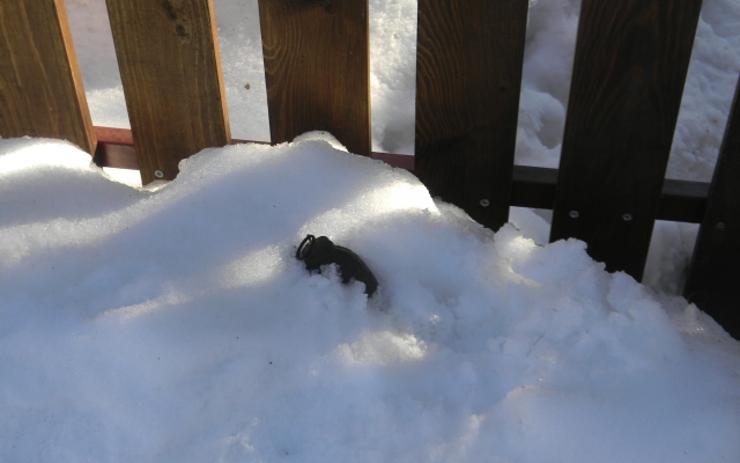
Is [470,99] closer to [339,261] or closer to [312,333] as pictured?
[339,261]

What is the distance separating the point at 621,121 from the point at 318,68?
595 mm

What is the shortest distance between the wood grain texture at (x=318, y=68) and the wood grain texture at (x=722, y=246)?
0.69 metres

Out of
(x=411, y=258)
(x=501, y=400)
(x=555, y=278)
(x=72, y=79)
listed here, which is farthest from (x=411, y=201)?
(x=72, y=79)

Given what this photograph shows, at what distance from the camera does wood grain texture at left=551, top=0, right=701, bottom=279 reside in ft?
4.65

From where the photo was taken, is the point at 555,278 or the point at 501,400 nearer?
the point at 501,400

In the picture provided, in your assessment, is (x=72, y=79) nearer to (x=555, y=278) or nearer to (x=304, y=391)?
(x=304, y=391)

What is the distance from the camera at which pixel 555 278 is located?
1354mm

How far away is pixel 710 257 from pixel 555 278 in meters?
0.50

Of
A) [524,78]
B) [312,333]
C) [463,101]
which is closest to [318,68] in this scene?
[463,101]

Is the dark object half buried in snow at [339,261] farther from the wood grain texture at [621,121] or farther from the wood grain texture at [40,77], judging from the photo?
the wood grain texture at [40,77]

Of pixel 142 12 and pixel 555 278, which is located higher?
pixel 142 12

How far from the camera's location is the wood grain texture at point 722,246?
5.01ft

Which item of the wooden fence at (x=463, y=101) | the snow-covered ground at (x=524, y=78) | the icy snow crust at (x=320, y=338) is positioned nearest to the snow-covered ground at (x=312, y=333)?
the icy snow crust at (x=320, y=338)

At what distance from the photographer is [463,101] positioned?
1.57 meters
